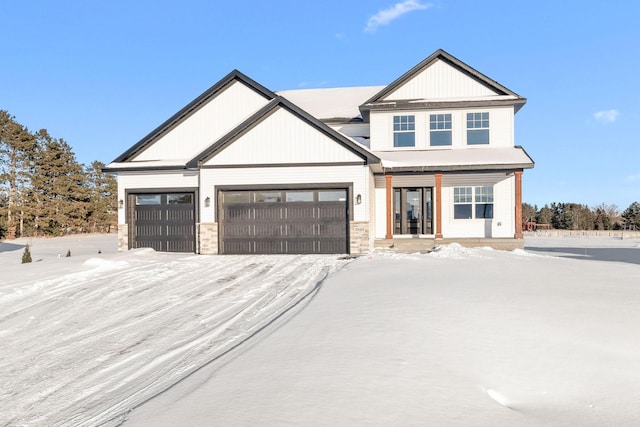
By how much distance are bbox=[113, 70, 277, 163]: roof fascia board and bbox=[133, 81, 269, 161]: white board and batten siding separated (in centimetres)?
14

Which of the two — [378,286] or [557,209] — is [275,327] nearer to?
[378,286]

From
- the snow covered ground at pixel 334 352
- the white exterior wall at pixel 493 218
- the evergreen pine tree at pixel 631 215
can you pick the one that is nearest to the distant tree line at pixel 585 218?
the evergreen pine tree at pixel 631 215

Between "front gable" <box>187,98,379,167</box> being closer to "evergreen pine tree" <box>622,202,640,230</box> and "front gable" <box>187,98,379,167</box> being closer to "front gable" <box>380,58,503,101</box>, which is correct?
"front gable" <box>380,58,503,101</box>

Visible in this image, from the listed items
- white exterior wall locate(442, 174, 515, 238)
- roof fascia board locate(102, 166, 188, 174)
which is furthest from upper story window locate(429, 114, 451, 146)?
roof fascia board locate(102, 166, 188, 174)

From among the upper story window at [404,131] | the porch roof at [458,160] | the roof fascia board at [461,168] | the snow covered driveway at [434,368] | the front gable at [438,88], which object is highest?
the front gable at [438,88]

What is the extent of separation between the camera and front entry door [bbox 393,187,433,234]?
18.4 metres

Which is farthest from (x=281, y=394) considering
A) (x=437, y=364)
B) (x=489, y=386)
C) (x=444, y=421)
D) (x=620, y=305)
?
(x=620, y=305)

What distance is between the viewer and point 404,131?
18266 mm

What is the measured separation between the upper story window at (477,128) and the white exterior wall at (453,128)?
0.14 metres

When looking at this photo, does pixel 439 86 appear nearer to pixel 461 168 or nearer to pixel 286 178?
pixel 461 168

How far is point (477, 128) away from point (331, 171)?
7.47 meters

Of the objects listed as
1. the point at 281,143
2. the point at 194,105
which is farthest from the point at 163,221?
the point at 281,143

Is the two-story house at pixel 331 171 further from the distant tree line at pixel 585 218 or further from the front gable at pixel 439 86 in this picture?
the distant tree line at pixel 585 218

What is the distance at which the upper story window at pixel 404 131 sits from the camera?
18188 millimetres
